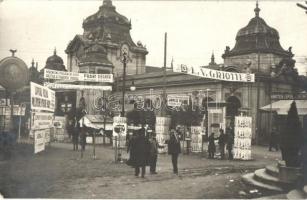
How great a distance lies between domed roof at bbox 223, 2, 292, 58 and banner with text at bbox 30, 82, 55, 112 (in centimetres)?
2347

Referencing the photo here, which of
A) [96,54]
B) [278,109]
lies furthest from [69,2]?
[96,54]

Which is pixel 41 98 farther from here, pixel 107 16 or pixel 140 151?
pixel 107 16

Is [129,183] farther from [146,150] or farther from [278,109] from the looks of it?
Answer: [278,109]

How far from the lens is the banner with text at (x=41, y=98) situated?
12.6 metres

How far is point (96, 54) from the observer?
1706 inches

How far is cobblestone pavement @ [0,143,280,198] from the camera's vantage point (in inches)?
448

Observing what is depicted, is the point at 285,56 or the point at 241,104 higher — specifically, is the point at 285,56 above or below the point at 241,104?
above

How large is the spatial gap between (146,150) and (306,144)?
4.81 m

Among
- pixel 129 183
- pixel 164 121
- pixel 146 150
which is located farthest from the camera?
pixel 164 121

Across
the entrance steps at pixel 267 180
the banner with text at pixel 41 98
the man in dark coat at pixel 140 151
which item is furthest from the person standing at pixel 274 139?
the banner with text at pixel 41 98

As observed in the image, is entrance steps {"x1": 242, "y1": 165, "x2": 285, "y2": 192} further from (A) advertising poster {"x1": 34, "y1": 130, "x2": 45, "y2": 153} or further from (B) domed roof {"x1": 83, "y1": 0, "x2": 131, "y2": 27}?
(B) domed roof {"x1": 83, "y1": 0, "x2": 131, "y2": 27}

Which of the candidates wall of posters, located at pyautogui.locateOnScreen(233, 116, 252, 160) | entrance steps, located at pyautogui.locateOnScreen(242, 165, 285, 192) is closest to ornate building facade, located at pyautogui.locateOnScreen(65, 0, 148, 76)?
wall of posters, located at pyautogui.locateOnScreen(233, 116, 252, 160)

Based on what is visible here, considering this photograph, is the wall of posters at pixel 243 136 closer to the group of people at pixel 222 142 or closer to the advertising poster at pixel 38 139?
the group of people at pixel 222 142

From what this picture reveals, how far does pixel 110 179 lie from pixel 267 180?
4.52 meters
